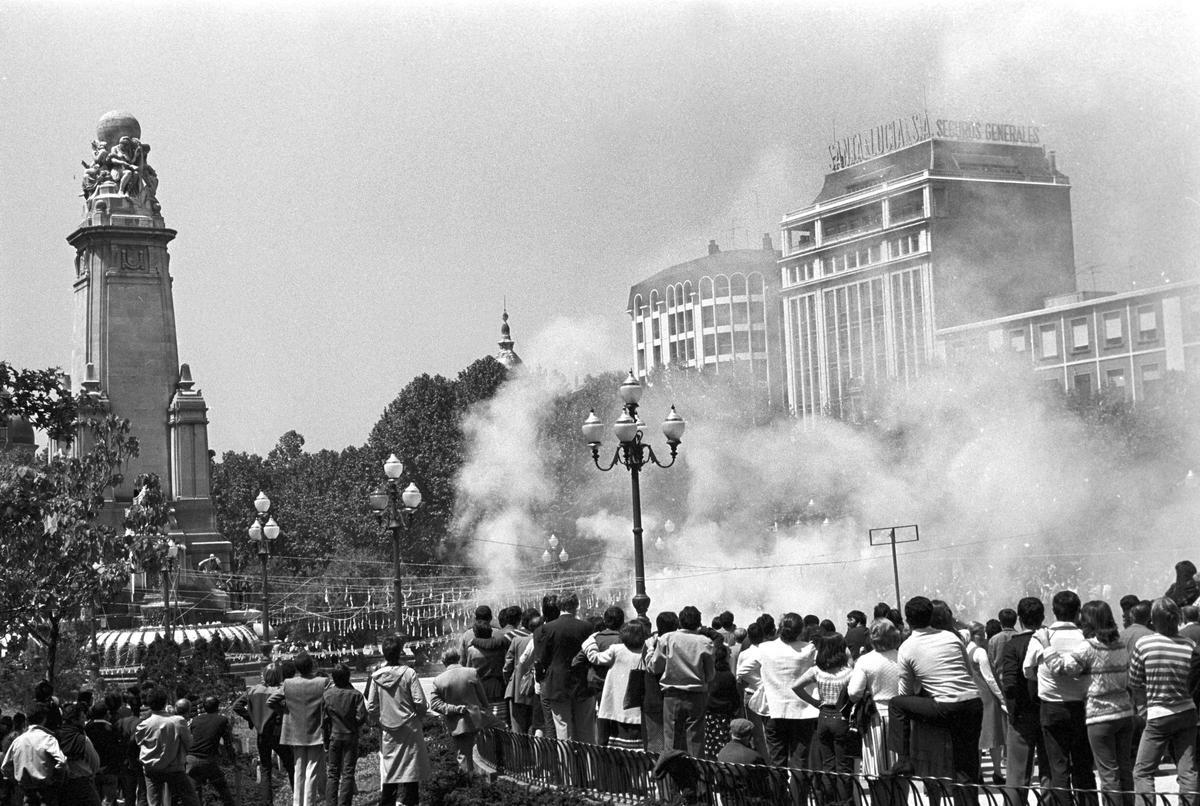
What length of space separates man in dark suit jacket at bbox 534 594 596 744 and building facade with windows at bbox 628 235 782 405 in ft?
374

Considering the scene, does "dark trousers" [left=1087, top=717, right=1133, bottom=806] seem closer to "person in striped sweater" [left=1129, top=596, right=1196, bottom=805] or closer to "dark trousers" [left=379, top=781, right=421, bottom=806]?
"person in striped sweater" [left=1129, top=596, right=1196, bottom=805]

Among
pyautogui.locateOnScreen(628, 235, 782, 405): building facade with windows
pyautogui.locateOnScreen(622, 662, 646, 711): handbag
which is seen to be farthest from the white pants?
pyautogui.locateOnScreen(628, 235, 782, 405): building facade with windows

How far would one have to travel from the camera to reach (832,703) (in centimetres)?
1402

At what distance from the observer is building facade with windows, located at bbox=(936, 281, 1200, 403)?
7475 centimetres

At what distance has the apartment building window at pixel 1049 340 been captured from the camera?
87.9 meters

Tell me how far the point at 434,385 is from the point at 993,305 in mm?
32848

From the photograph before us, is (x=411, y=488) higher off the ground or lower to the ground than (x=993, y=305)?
lower

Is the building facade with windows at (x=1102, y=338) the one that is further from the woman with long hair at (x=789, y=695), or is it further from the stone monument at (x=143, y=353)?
the woman with long hair at (x=789, y=695)

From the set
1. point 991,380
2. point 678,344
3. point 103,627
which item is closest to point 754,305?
point 678,344

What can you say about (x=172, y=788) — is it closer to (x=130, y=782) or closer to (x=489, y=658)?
(x=130, y=782)

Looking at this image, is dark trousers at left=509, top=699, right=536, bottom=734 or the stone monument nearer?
dark trousers at left=509, top=699, right=536, bottom=734

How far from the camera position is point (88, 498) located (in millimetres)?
33250

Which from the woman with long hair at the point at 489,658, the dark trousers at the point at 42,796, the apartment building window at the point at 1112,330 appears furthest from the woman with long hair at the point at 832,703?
the apartment building window at the point at 1112,330

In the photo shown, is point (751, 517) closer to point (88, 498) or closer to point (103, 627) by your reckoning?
point (103, 627)
